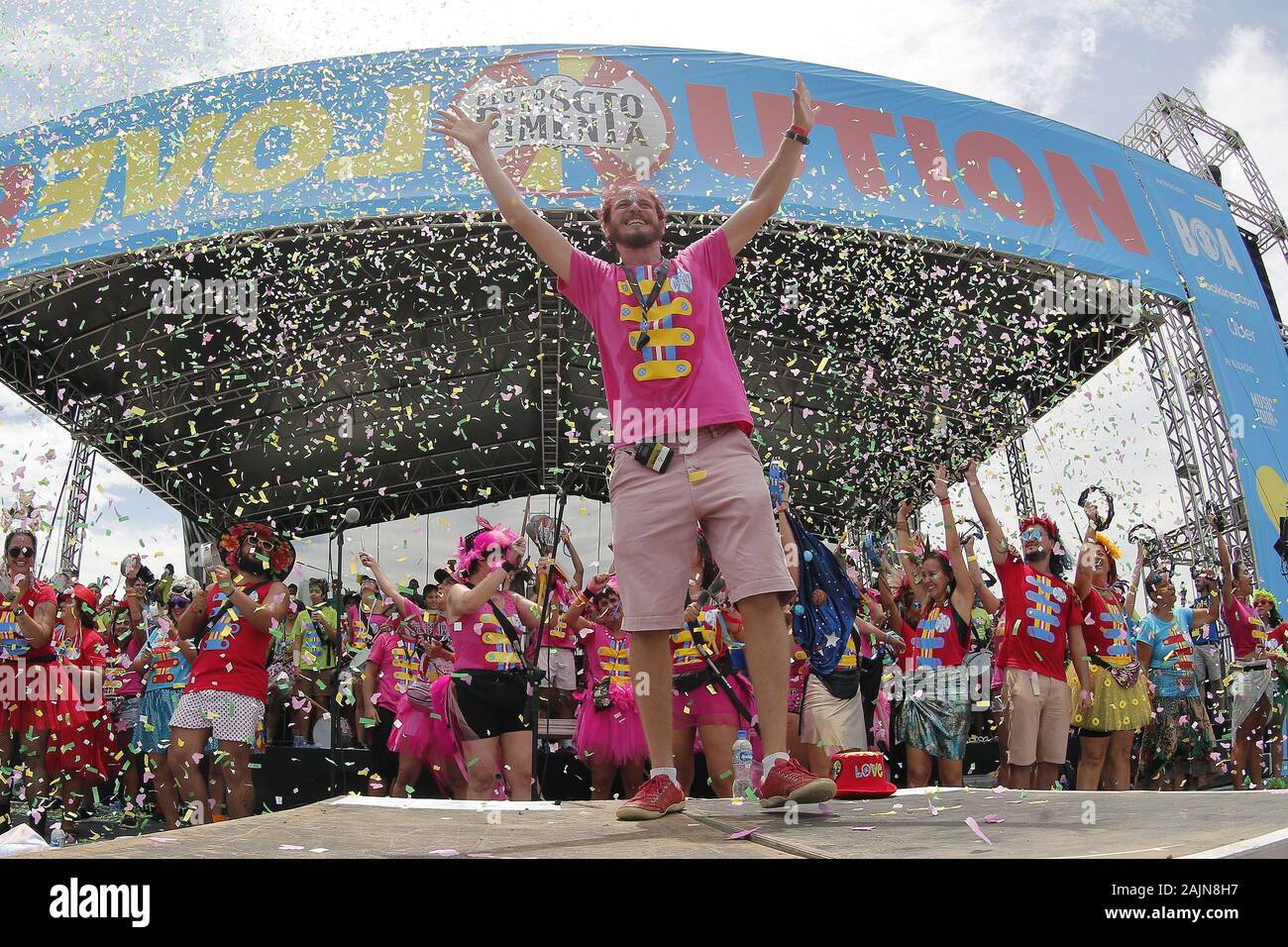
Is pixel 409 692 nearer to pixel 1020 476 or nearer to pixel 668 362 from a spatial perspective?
pixel 668 362

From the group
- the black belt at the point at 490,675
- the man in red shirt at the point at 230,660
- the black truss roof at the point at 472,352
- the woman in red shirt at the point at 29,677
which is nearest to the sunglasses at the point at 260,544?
the man in red shirt at the point at 230,660

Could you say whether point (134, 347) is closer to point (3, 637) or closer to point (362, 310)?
point (362, 310)

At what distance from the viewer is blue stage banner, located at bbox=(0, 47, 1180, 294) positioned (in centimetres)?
1039

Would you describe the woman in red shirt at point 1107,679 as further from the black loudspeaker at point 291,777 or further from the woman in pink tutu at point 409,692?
the black loudspeaker at point 291,777

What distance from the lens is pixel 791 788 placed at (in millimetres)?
2674

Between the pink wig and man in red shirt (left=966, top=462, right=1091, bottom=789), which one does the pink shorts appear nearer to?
the pink wig

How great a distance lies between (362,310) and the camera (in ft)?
45.2

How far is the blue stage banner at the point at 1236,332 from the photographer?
12016 millimetres

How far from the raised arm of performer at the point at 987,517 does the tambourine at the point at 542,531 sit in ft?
8.94

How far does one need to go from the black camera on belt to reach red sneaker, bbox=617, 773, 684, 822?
2.71ft

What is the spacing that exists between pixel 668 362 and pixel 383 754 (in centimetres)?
651

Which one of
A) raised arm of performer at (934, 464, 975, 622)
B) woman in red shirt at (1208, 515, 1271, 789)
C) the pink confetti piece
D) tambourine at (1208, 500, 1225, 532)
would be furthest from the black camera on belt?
tambourine at (1208, 500, 1225, 532)
